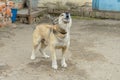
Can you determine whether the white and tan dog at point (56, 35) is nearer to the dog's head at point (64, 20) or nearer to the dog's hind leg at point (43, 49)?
the dog's head at point (64, 20)

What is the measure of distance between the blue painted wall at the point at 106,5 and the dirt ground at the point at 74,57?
1.71 meters

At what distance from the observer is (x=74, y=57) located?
7.04 m

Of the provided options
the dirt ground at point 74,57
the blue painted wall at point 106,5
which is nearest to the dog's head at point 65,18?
the dirt ground at point 74,57

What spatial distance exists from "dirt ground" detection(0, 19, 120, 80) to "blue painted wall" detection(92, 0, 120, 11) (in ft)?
5.61

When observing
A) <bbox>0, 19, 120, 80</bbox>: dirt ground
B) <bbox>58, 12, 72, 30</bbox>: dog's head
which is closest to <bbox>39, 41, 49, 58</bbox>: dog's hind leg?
<bbox>0, 19, 120, 80</bbox>: dirt ground

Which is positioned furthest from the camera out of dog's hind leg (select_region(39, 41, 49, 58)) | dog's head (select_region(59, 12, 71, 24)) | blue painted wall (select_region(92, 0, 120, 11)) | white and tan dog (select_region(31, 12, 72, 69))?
blue painted wall (select_region(92, 0, 120, 11))

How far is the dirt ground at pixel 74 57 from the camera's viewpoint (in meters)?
5.92

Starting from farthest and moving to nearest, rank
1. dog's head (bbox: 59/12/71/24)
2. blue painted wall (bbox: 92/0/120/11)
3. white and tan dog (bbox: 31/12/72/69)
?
blue painted wall (bbox: 92/0/120/11), white and tan dog (bbox: 31/12/72/69), dog's head (bbox: 59/12/71/24)

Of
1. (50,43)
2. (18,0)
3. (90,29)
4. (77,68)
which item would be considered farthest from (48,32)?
(18,0)

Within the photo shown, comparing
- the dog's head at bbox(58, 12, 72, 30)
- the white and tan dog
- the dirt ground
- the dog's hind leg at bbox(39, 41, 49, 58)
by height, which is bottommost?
the dirt ground

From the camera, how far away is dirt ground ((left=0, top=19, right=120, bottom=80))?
5916 millimetres

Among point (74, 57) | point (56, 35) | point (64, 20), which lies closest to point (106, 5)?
point (74, 57)

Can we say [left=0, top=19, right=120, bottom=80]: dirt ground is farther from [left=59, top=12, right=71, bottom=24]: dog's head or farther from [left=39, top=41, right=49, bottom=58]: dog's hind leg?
[left=59, top=12, right=71, bottom=24]: dog's head

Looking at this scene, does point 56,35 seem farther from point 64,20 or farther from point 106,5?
point 106,5
